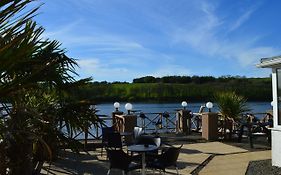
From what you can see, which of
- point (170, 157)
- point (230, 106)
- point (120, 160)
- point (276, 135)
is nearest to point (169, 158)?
point (170, 157)

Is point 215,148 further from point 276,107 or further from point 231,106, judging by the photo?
point 276,107

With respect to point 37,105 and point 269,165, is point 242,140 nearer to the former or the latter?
point 269,165

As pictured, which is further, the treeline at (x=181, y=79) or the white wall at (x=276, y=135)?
the treeline at (x=181, y=79)

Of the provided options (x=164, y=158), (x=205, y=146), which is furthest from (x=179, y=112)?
(x=164, y=158)

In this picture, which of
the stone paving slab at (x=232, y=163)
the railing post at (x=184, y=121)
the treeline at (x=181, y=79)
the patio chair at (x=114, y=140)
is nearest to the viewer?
the stone paving slab at (x=232, y=163)

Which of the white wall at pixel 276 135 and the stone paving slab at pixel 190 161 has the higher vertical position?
the white wall at pixel 276 135

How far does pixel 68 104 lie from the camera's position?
4.84 metres

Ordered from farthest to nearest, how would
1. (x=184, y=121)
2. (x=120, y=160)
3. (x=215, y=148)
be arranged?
1. (x=184, y=121)
2. (x=215, y=148)
3. (x=120, y=160)

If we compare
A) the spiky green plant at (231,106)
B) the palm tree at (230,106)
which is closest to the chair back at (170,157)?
the palm tree at (230,106)

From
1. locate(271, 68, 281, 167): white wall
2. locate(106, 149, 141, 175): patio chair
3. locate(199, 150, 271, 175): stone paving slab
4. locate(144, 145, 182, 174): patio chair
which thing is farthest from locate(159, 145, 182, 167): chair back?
locate(271, 68, 281, 167): white wall

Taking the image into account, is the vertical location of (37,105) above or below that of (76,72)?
below

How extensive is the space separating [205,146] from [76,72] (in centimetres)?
718

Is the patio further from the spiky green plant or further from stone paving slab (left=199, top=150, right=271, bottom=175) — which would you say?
the spiky green plant

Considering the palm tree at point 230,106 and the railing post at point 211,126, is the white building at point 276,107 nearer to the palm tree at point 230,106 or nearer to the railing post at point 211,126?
the railing post at point 211,126
